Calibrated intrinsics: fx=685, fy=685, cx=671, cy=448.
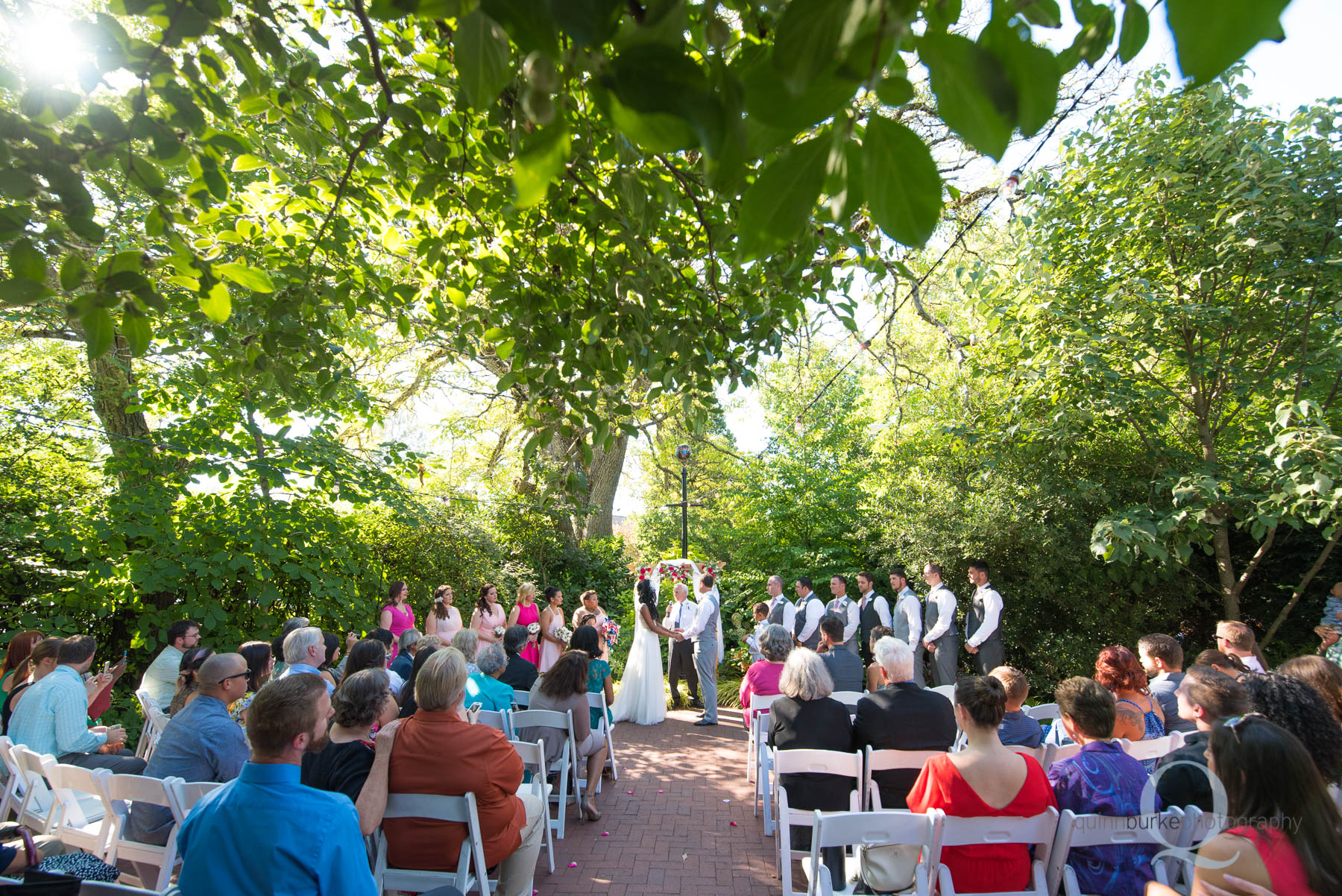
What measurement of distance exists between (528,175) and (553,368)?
241cm

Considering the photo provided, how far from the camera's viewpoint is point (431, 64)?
341 centimetres

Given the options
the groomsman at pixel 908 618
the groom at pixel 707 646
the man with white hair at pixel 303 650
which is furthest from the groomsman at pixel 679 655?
the man with white hair at pixel 303 650

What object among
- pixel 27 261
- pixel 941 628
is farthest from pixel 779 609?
pixel 27 261

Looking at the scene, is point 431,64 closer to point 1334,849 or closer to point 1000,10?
point 1000,10

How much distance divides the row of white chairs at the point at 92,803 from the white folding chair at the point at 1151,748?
15.2ft

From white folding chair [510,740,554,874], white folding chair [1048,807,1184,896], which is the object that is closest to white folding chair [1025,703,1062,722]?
white folding chair [1048,807,1184,896]

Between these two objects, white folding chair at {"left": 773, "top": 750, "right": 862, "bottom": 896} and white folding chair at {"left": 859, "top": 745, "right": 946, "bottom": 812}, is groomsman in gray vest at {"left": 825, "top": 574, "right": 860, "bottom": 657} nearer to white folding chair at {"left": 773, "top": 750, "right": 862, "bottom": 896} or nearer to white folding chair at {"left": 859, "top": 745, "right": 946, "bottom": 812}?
white folding chair at {"left": 859, "top": 745, "right": 946, "bottom": 812}

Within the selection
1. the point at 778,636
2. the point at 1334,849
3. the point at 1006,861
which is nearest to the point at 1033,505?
the point at 778,636

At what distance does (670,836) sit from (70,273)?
5.01 m

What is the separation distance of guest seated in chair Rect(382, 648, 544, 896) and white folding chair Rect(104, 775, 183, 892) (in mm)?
965

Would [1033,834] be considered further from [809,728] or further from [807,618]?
[807,618]

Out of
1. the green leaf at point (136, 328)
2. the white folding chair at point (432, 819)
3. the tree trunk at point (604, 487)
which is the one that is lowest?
the white folding chair at point (432, 819)

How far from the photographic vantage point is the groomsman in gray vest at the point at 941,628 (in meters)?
8.34

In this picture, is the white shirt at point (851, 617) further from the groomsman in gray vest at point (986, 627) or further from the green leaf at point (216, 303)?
the green leaf at point (216, 303)
